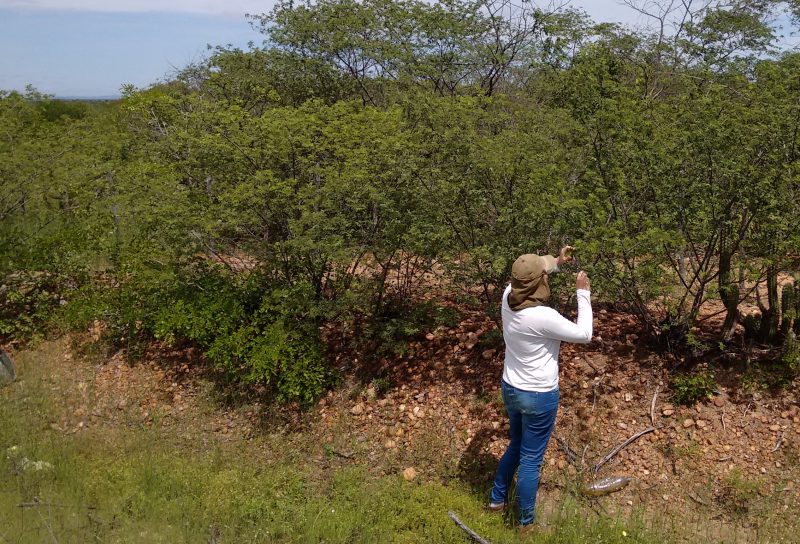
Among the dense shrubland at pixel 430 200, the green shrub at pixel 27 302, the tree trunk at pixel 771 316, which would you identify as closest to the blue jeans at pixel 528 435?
the dense shrubland at pixel 430 200

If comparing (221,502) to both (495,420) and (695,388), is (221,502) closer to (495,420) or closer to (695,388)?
(495,420)

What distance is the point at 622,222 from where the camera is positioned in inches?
181

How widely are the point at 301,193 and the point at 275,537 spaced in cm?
309

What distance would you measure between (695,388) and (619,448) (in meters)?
0.83

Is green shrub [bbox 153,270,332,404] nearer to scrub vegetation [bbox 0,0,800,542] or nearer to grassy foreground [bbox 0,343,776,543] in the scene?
scrub vegetation [bbox 0,0,800,542]

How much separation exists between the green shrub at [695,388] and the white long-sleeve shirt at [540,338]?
199 centimetres

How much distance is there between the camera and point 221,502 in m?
4.02

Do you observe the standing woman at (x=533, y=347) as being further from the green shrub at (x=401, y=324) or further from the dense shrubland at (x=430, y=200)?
the green shrub at (x=401, y=324)

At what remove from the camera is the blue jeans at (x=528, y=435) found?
3381 millimetres

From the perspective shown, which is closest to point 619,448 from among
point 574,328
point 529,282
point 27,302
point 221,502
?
point 574,328

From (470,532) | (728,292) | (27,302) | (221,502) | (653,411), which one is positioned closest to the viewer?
(470,532)

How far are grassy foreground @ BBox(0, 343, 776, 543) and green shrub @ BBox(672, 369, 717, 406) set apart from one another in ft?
4.35

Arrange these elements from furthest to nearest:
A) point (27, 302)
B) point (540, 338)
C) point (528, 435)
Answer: point (27, 302) → point (528, 435) → point (540, 338)

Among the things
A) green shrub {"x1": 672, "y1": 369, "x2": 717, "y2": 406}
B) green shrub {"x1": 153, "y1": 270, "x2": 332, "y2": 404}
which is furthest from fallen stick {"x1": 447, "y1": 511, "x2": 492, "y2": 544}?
green shrub {"x1": 153, "y1": 270, "x2": 332, "y2": 404}
